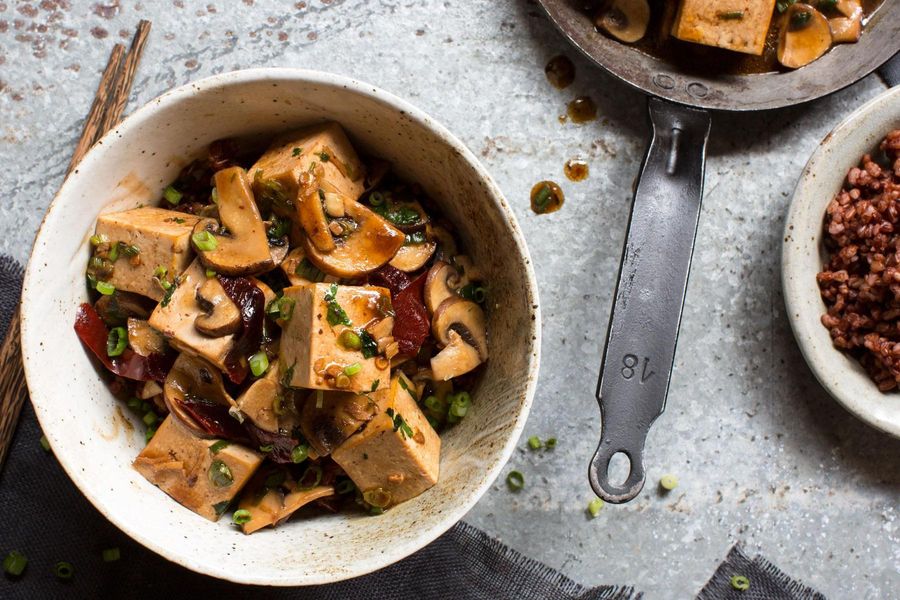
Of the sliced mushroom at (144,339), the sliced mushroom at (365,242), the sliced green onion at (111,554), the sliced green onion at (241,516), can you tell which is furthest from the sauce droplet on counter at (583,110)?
the sliced green onion at (111,554)

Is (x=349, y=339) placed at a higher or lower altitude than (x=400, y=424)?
higher

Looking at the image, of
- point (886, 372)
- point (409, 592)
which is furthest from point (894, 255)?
point (409, 592)

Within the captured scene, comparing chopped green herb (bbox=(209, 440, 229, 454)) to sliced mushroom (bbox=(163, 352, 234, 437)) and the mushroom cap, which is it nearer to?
sliced mushroom (bbox=(163, 352, 234, 437))

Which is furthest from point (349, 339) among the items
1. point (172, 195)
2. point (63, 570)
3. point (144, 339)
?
point (63, 570)

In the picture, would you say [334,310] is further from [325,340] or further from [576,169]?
[576,169]

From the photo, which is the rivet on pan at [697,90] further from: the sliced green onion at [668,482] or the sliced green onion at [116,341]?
the sliced green onion at [116,341]
